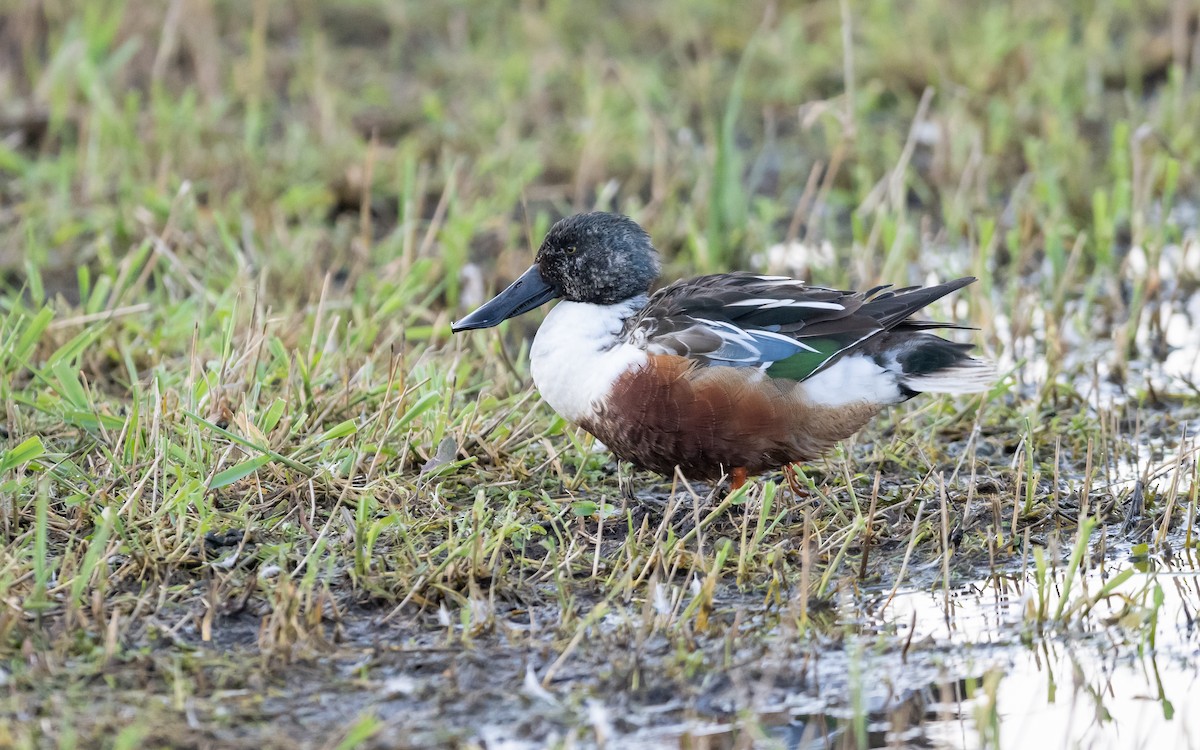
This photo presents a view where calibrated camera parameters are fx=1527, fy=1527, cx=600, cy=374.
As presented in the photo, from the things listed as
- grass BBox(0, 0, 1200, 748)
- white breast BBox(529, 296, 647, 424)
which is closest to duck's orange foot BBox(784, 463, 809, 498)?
grass BBox(0, 0, 1200, 748)

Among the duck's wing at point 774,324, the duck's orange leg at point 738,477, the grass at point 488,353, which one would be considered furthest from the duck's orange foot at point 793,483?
the duck's wing at point 774,324

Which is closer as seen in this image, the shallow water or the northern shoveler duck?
the shallow water

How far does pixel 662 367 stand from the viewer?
12.4ft

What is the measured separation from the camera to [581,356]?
12.8 feet

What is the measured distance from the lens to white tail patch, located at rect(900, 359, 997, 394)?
3805 millimetres

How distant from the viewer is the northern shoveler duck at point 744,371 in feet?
12.3

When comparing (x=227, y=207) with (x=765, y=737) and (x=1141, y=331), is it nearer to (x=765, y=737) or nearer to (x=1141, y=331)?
(x=1141, y=331)

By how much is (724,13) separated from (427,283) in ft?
9.89

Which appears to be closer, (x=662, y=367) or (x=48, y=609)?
(x=48, y=609)

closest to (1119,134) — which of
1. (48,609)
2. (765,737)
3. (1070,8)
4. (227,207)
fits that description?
(1070,8)

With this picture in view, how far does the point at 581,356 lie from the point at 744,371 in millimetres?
426

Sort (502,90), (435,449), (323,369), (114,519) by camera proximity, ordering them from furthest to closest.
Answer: (502,90)
(323,369)
(435,449)
(114,519)

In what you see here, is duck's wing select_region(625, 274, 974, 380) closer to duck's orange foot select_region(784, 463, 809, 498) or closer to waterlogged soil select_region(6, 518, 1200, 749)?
duck's orange foot select_region(784, 463, 809, 498)

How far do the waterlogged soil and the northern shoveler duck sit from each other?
47cm
